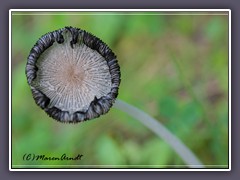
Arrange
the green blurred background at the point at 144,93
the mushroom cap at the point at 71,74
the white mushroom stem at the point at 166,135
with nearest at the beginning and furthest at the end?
the mushroom cap at the point at 71,74, the white mushroom stem at the point at 166,135, the green blurred background at the point at 144,93

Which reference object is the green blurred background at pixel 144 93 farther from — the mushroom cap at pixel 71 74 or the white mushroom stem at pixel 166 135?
the mushroom cap at pixel 71 74

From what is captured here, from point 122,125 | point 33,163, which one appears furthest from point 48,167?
point 122,125

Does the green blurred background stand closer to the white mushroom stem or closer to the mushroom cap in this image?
the white mushroom stem

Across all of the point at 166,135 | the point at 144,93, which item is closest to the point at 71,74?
the point at 166,135

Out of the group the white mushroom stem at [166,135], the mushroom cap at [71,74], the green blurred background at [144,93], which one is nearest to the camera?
the mushroom cap at [71,74]

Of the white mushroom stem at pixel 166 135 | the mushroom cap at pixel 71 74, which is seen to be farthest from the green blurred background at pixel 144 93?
the mushroom cap at pixel 71 74

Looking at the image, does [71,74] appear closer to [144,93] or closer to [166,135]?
[166,135]
